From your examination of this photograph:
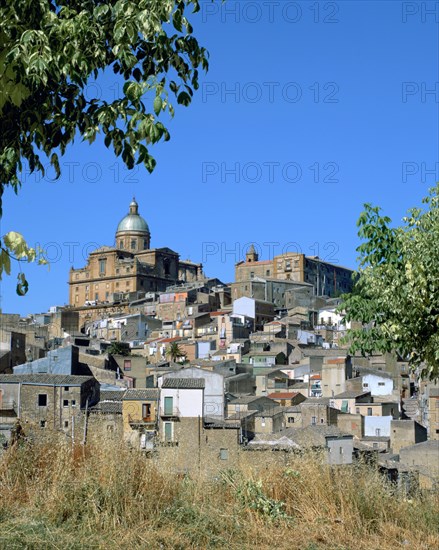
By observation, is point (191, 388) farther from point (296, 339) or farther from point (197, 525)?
point (296, 339)

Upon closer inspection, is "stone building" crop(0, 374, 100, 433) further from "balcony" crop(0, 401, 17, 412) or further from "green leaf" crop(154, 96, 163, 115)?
"green leaf" crop(154, 96, 163, 115)

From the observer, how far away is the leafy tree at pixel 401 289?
9.54 metres

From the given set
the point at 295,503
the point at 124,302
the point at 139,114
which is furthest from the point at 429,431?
the point at 124,302

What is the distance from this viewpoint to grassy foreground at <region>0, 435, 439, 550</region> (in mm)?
6047

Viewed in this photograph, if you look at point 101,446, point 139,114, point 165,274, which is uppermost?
point 165,274

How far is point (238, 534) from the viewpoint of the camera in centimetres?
626

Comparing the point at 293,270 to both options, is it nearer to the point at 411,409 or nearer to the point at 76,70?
the point at 411,409

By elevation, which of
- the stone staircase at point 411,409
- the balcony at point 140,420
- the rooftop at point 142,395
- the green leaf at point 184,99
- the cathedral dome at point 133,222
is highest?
the cathedral dome at point 133,222

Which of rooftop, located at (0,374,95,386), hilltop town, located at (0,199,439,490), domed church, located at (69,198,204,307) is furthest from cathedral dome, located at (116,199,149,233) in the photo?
rooftop, located at (0,374,95,386)

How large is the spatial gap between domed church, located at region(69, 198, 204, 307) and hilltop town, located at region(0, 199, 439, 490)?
15.9 inches

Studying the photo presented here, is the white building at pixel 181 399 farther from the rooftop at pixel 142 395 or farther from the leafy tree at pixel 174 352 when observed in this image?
the leafy tree at pixel 174 352

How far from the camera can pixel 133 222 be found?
441 ft

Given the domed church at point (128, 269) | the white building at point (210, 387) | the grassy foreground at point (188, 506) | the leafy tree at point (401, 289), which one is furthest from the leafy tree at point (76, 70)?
the domed church at point (128, 269)

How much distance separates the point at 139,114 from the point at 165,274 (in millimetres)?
124803
